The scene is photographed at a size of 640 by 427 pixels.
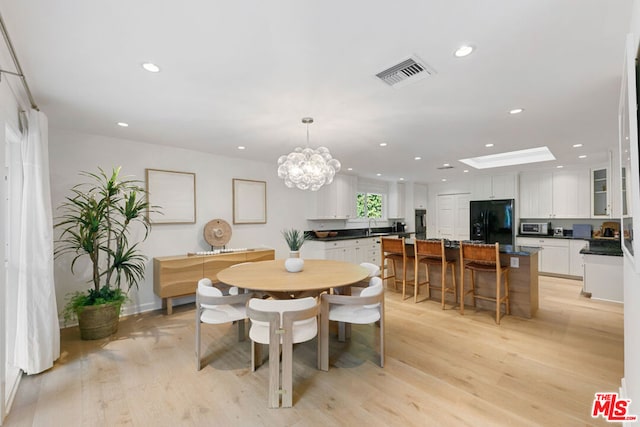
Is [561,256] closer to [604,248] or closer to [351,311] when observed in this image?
[604,248]

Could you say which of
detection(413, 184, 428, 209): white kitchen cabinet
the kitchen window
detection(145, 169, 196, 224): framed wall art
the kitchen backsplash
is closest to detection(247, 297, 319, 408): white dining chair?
detection(145, 169, 196, 224): framed wall art

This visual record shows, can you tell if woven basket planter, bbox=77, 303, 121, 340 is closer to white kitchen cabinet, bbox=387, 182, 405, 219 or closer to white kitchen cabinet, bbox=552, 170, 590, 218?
white kitchen cabinet, bbox=387, 182, 405, 219

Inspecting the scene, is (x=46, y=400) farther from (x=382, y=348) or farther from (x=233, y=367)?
(x=382, y=348)

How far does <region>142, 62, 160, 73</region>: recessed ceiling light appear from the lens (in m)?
1.88

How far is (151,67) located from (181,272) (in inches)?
106

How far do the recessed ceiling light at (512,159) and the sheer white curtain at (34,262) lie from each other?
563 cm

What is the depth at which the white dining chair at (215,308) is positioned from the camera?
2.32 m

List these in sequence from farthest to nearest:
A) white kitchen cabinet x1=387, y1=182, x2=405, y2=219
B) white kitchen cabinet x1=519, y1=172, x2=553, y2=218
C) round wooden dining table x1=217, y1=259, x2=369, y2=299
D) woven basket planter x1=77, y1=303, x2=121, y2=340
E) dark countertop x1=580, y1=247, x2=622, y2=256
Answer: white kitchen cabinet x1=387, y1=182, x2=405, y2=219 < white kitchen cabinet x1=519, y1=172, x2=553, y2=218 < dark countertop x1=580, y1=247, x2=622, y2=256 < woven basket planter x1=77, y1=303, x2=121, y2=340 < round wooden dining table x1=217, y1=259, x2=369, y2=299

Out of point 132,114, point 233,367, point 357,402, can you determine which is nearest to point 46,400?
point 233,367

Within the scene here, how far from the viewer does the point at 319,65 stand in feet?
6.19

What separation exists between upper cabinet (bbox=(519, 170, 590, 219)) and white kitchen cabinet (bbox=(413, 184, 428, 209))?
2352mm

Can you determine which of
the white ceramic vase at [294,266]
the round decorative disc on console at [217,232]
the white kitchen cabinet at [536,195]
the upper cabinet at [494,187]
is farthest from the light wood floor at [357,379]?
the upper cabinet at [494,187]

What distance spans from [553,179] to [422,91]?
547 centimetres

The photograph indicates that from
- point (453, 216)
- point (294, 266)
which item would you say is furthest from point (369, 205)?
point (294, 266)
